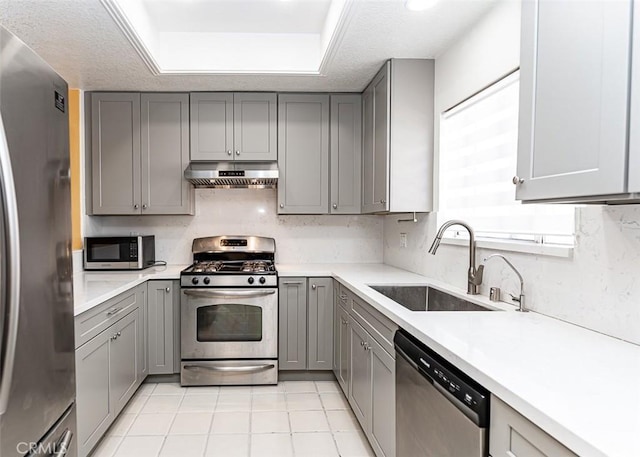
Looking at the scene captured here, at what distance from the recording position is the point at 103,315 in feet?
7.34

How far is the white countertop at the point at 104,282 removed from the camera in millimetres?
2047

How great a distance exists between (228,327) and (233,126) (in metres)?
1.64

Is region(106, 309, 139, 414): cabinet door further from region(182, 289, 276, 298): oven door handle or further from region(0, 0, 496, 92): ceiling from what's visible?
region(0, 0, 496, 92): ceiling

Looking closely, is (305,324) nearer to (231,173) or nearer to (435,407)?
(231,173)

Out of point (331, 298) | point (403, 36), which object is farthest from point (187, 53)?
point (331, 298)

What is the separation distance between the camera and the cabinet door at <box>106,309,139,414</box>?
7.81ft

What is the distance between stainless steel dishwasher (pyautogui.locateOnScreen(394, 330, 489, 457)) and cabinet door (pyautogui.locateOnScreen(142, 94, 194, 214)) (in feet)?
7.96

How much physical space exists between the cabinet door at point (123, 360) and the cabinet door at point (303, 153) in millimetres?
1444

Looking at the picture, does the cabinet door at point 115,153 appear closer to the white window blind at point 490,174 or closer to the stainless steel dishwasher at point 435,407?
the white window blind at point 490,174

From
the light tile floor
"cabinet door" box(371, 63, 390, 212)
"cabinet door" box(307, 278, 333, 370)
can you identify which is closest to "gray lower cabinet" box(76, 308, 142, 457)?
the light tile floor

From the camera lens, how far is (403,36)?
2.34 metres

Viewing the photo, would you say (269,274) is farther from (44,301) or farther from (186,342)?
(44,301)

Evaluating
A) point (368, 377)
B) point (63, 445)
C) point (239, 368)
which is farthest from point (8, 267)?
point (239, 368)

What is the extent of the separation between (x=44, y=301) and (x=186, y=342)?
2.03 metres
